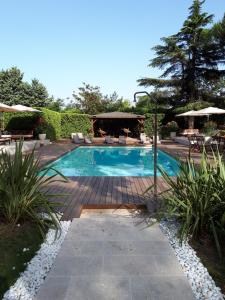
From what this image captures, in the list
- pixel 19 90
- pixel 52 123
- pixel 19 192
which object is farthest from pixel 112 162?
pixel 19 90

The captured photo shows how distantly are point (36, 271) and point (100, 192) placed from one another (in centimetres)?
371

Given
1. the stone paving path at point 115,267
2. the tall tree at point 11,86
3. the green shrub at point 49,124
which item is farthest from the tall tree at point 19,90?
the stone paving path at point 115,267

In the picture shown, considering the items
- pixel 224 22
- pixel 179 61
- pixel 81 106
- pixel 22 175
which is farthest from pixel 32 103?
pixel 22 175

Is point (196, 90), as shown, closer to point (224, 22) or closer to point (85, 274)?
point (224, 22)

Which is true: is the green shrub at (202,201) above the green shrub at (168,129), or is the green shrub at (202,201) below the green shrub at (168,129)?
below

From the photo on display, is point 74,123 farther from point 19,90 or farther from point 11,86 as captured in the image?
point 11,86

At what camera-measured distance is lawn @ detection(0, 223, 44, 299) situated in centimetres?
308

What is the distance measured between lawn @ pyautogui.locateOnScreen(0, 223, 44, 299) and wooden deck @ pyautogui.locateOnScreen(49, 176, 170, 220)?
2.99ft

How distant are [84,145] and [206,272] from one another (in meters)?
18.0

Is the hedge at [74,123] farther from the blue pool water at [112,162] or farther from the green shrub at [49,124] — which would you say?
the blue pool water at [112,162]

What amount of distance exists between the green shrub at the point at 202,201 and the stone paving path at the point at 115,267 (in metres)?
0.44

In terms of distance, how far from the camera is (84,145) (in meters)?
20.9

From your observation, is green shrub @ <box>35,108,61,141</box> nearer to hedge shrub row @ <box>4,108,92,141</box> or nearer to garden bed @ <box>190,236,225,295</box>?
hedge shrub row @ <box>4,108,92,141</box>

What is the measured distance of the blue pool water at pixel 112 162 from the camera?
1207 centimetres
